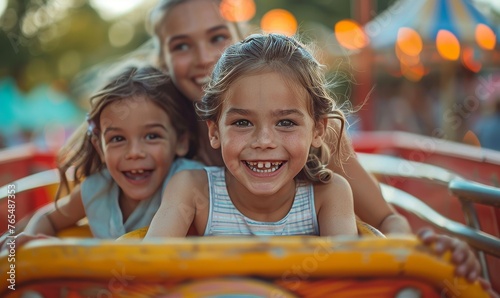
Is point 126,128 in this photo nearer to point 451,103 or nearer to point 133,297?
point 133,297

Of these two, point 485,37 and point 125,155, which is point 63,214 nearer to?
point 125,155

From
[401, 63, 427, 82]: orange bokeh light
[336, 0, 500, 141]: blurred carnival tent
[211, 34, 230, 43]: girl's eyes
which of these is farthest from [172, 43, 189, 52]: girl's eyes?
[401, 63, 427, 82]: orange bokeh light

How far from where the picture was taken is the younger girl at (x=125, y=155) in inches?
68.6

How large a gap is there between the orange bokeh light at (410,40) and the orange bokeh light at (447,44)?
0.23m

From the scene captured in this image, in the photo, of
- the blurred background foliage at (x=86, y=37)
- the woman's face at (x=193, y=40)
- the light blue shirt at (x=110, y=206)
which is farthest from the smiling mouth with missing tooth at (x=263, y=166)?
the blurred background foliage at (x=86, y=37)

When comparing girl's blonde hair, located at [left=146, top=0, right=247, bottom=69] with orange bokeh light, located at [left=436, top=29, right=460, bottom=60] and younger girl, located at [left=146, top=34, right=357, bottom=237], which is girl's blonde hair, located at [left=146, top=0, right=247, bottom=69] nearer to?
younger girl, located at [left=146, top=34, right=357, bottom=237]

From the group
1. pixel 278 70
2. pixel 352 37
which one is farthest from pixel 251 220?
pixel 352 37

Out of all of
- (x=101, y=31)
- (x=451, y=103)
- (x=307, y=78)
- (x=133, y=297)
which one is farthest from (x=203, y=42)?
(x=101, y=31)

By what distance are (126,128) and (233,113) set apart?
1.64 feet

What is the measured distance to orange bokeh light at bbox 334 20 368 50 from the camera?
701cm

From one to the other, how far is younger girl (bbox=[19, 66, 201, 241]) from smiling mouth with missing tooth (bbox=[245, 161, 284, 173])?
434 mm

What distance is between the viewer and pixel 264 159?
1.35 m

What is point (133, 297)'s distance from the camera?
900 millimetres

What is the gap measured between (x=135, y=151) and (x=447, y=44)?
19.8ft
